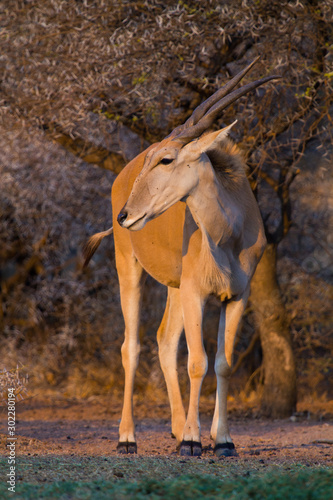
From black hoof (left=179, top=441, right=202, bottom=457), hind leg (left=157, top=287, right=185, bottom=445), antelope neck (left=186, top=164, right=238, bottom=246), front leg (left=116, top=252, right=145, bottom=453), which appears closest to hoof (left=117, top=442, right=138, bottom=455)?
front leg (left=116, top=252, right=145, bottom=453)

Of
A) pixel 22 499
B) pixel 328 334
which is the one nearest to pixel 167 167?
pixel 22 499

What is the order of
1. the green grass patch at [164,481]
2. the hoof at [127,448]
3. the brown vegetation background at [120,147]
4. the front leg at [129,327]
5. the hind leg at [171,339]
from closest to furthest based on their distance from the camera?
the green grass patch at [164,481] → the hoof at [127,448] → the front leg at [129,327] → the hind leg at [171,339] → the brown vegetation background at [120,147]

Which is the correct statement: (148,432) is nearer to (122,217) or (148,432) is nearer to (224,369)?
(224,369)

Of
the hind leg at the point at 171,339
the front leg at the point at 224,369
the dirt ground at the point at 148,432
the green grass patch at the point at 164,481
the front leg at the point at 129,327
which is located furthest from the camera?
the hind leg at the point at 171,339

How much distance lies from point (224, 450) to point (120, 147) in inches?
152

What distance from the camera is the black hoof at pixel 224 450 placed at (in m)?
4.35

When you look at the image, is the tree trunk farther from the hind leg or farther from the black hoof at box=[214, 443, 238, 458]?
the black hoof at box=[214, 443, 238, 458]

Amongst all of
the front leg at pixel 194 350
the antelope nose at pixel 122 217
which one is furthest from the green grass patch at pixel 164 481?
the antelope nose at pixel 122 217

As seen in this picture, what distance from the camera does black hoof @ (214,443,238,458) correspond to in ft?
14.3

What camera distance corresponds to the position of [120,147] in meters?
7.25

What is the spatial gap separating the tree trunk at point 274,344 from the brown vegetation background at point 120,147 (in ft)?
1.48

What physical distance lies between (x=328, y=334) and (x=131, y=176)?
3.62m

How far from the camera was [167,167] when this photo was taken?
165 inches

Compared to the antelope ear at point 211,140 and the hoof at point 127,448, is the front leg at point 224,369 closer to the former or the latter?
the hoof at point 127,448
